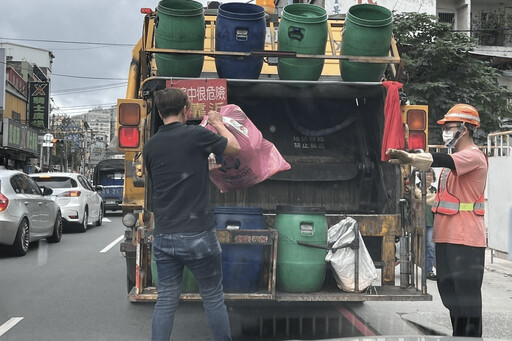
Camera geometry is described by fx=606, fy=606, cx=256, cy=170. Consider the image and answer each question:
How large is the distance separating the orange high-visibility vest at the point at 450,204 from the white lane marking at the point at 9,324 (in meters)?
4.02

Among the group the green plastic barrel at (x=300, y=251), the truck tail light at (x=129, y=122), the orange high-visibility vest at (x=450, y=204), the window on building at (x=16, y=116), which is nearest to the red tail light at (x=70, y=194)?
the truck tail light at (x=129, y=122)

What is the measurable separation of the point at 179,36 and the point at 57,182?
446 inches

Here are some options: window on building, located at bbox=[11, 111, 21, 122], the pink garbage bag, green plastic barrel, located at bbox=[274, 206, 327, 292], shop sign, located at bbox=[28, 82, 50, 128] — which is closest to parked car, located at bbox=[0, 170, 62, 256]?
the pink garbage bag

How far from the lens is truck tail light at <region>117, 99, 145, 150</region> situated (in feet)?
17.5

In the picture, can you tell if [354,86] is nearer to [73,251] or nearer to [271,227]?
[271,227]

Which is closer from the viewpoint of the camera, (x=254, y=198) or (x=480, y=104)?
(x=254, y=198)

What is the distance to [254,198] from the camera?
279 inches

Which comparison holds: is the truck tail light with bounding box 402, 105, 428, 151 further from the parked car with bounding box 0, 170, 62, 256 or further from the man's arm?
the parked car with bounding box 0, 170, 62, 256

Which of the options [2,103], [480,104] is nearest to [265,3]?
[480,104]

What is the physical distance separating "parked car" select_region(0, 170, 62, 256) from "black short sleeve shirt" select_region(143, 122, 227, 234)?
23.2 ft

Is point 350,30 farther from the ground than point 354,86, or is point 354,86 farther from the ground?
point 350,30

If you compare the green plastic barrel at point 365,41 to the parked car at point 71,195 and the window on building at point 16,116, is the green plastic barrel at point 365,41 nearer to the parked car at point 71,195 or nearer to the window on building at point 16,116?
the parked car at point 71,195

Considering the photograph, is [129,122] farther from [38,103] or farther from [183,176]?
[38,103]

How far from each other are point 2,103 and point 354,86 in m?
28.5
